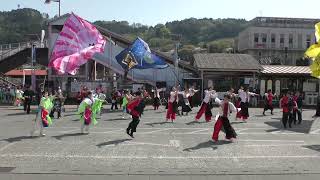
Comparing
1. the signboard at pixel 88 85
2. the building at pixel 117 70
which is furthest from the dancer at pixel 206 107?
the building at pixel 117 70

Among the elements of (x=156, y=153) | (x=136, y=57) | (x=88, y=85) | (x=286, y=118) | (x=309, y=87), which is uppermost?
(x=136, y=57)

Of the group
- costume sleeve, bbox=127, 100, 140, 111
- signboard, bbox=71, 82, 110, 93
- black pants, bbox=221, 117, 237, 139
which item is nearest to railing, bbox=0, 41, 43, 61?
signboard, bbox=71, 82, 110, 93

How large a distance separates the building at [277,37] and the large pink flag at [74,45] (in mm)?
76118

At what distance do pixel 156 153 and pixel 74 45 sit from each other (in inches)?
747

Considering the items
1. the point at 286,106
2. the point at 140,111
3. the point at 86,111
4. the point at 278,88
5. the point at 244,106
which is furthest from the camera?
the point at 278,88

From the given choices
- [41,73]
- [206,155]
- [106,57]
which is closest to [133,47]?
[106,57]

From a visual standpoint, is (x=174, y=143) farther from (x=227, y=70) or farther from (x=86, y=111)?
(x=227, y=70)

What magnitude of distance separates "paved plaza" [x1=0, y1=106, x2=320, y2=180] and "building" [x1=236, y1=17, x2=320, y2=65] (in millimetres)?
86002

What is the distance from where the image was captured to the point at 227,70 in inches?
1575

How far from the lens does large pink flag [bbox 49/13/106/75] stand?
31.0m

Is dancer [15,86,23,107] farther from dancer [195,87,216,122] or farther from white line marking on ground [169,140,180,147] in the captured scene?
white line marking on ground [169,140,180,147]

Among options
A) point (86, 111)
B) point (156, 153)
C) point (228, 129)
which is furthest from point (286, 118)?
point (156, 153)

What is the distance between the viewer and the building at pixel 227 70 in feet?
131

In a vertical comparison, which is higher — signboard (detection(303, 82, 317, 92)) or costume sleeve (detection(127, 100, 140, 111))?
signboard (detection(303, 82, 317, 92))
